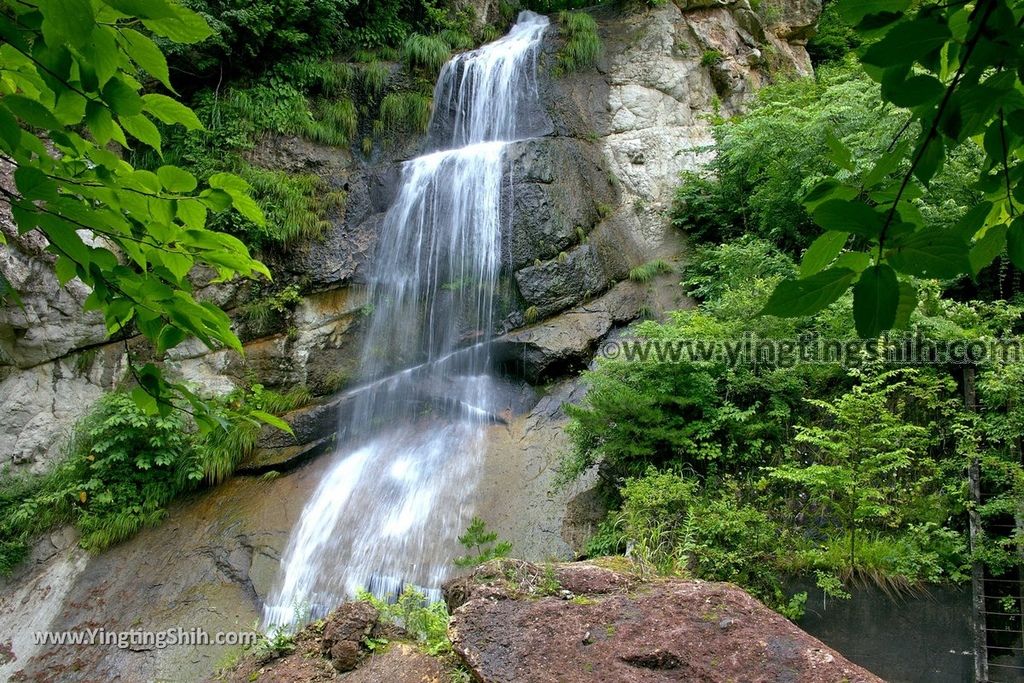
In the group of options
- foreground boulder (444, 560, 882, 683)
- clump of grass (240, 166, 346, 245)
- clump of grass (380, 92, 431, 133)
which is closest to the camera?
foreground boulder (444, 560, 882, 683)

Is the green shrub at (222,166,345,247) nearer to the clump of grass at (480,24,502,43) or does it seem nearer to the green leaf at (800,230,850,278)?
the clump of grass at (480,24,502,43)

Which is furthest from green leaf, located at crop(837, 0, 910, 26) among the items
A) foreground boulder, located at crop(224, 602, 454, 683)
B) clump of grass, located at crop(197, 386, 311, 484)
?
clump of grass, located at crop(197, 386, 311, 484)

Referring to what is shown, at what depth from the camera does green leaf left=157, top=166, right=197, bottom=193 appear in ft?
3.94

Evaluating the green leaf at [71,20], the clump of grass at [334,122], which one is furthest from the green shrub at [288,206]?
the green leaf at [71,20]

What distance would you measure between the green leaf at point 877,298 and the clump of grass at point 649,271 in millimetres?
8769

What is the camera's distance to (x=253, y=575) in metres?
6.37

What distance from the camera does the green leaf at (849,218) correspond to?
76 centimetres

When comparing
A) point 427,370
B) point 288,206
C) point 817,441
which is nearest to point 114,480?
point 427,370

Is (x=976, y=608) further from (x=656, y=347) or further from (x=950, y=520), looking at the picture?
(x=656, y=347)

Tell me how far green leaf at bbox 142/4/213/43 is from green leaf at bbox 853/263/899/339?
968 mm

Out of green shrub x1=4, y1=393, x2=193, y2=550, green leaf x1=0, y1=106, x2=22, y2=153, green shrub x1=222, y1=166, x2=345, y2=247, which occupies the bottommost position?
green shrub x1=4, y1=393, x2=193, y2=550

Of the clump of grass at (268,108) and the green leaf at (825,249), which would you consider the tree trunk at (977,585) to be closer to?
the green leaf at (825,249)

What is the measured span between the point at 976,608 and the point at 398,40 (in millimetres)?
11696

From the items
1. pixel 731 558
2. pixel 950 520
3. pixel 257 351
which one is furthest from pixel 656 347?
pixel 257 351
